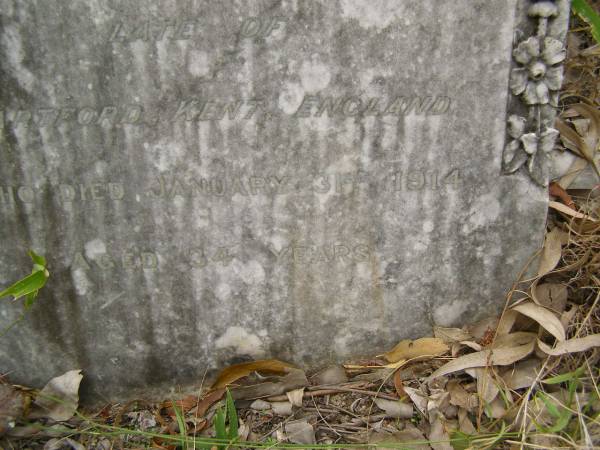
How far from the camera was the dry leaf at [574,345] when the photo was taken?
1629mm

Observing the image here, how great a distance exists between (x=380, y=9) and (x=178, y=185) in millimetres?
919

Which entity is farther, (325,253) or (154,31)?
(325,253)

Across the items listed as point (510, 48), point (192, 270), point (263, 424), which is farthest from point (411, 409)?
point (510, 48)

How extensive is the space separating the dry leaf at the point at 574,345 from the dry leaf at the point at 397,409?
0.52 meters

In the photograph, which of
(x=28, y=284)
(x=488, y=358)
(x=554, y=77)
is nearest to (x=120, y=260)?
(x=28, y=284)

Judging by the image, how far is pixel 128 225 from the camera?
175cm

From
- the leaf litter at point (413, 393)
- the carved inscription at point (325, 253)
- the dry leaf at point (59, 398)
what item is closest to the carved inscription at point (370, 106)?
the carved inscription at point (325, 253)

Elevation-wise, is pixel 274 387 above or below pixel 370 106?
below

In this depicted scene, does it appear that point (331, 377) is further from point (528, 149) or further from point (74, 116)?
point (74, 116)

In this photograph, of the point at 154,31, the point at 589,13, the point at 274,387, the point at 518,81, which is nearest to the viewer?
the point at 154,31

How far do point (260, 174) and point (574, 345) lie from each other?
1.24 m

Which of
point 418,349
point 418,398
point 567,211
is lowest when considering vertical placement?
point 418,398

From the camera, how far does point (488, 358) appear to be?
174 centimetres

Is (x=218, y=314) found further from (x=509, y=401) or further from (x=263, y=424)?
(x=509, y=401)
